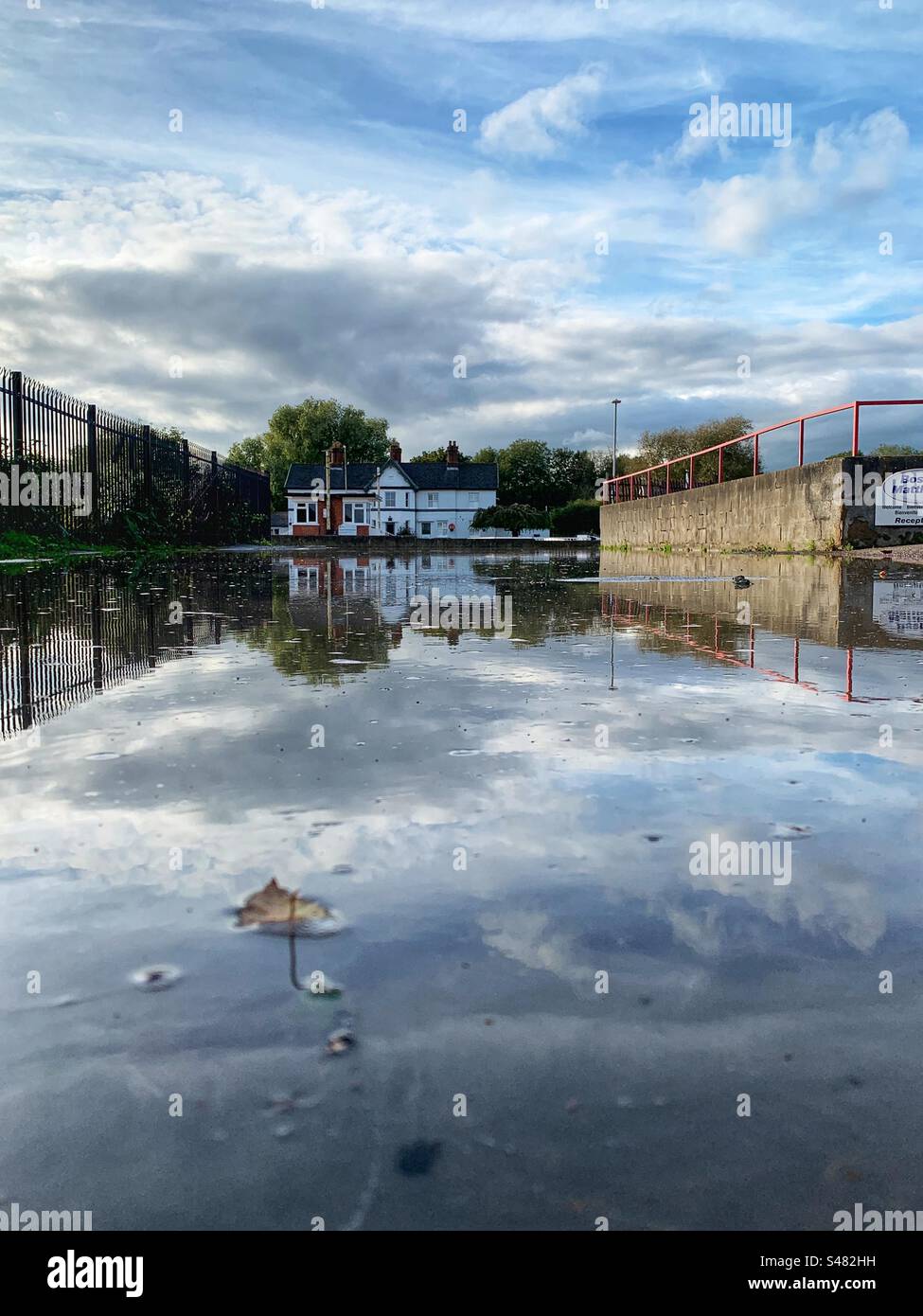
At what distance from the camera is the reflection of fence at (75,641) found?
509 cm

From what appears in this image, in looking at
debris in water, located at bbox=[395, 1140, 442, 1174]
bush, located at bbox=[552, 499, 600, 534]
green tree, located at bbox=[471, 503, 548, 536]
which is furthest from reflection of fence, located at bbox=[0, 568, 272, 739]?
bush, located at bbox=[552, 499, 600, 534]

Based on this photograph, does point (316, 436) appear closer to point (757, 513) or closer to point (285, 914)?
point (757, 513)

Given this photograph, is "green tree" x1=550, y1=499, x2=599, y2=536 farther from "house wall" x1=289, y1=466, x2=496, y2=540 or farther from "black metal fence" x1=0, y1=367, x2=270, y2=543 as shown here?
"black metal fence" x1=0, y1=367, x2=270, y2=543

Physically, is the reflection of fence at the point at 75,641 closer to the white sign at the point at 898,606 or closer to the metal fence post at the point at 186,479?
the white sign at the point at 898,606

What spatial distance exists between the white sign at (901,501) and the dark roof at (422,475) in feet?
259

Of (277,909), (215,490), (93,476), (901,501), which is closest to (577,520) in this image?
(215,490)

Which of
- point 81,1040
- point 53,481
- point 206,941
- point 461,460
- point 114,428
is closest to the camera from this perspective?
point 81,1040

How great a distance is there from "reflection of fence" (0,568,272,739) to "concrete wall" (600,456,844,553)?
10356mm

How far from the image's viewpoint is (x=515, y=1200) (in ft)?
4.53

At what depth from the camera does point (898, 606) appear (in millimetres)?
9492
